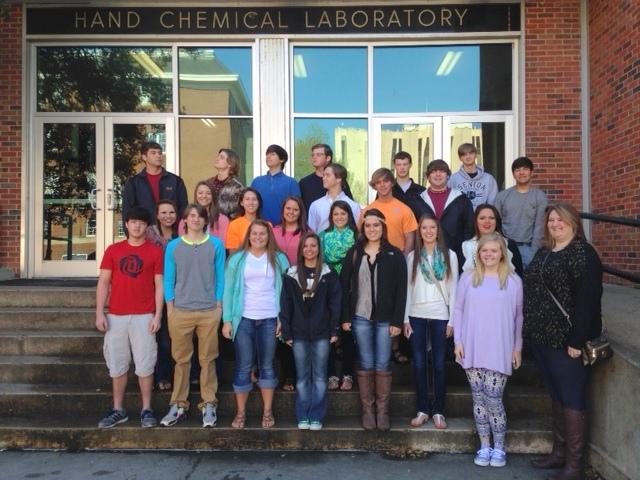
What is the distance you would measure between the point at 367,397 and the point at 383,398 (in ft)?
0.42

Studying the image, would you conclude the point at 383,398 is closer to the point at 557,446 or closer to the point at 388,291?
the point at 388,291

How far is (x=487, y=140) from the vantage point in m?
8.34

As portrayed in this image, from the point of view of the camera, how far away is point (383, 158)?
8.45 meters

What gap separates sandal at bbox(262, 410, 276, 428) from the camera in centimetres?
432

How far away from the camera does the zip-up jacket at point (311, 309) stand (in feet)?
13.8

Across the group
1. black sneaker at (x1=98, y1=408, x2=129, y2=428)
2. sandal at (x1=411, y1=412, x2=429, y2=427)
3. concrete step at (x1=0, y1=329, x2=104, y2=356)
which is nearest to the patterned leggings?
sandal at (x1=411, y1=412, x2=429, y2=427)

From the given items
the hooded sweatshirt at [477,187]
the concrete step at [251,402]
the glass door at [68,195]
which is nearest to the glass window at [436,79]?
the hooded sweatshirt at [477,187]

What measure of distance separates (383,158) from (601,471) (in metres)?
5.59

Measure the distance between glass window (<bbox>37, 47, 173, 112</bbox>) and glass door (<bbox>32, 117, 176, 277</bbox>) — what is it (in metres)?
0.27

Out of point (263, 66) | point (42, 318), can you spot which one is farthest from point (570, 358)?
point (263, 66)

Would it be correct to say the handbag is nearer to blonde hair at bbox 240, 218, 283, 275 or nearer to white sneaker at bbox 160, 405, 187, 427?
blonde hair at bbox 240, 218, 283, 275

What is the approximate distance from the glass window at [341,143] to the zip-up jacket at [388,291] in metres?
4.27

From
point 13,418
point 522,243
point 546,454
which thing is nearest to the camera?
point 546,454

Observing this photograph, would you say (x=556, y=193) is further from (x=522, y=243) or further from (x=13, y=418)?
(x=13, y=418)
